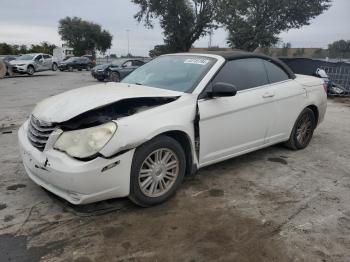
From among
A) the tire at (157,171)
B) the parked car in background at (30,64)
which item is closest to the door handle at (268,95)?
the tire at (157,171)

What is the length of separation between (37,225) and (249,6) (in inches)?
1018

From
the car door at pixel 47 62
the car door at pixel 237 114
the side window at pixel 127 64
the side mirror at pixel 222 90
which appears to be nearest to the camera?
the side mirror at pixel 222 90

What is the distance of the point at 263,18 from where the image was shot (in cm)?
2702

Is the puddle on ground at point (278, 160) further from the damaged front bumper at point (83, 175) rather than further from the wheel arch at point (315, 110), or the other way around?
the damaged front bumper at point (83, 175)

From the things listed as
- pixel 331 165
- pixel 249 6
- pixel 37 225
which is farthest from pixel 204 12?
pixel 37 225

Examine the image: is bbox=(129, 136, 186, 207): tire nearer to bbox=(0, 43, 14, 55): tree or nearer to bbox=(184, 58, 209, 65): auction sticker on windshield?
bbox=(184, 58, 209, 65): auction sticker on windshield

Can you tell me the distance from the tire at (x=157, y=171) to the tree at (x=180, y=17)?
28496 millimetres

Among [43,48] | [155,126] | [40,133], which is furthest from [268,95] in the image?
[43,48]

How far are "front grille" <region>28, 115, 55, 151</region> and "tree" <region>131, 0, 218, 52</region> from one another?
1122 inches

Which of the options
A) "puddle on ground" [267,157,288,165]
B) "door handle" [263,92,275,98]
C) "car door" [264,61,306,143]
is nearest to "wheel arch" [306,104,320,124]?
Result: "car door" [264,61,306,143]

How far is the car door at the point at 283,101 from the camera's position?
5.23 meters

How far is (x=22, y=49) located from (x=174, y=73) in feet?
178

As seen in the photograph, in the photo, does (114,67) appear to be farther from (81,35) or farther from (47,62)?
(81,35)

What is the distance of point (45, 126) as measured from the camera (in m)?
3.69
